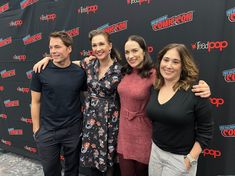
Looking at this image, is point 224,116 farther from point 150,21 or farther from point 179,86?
point 150,21

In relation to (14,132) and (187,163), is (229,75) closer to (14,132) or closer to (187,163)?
(187,163)

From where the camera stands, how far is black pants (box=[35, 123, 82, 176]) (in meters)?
2.15

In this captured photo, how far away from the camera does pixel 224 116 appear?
201 cm

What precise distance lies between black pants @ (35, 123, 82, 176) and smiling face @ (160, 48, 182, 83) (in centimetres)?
102

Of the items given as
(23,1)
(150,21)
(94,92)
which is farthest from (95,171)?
(23,1)

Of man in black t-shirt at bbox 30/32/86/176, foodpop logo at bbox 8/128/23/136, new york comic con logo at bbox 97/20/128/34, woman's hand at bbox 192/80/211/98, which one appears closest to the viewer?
woman's hand at bbox 192/80/211/98

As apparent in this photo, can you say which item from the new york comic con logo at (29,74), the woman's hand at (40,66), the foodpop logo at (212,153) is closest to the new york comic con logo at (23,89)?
the new york comic con logo at (29,74)

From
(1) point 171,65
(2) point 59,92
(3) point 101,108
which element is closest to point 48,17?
(2) point 59,92

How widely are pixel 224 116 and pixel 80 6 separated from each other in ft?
6.12

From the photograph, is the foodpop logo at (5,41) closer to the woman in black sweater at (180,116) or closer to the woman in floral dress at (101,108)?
the woman in floral dress at (101,108)

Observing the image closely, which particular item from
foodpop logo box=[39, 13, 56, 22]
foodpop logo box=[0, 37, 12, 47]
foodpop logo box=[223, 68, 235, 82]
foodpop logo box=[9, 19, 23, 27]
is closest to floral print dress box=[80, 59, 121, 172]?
foodpop logo box=[223, 68, 235, 82]

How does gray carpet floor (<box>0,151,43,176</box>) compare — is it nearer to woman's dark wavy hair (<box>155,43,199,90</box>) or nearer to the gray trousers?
the gray trousers

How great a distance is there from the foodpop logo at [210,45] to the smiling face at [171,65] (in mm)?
575

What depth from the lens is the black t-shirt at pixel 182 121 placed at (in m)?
1.49
